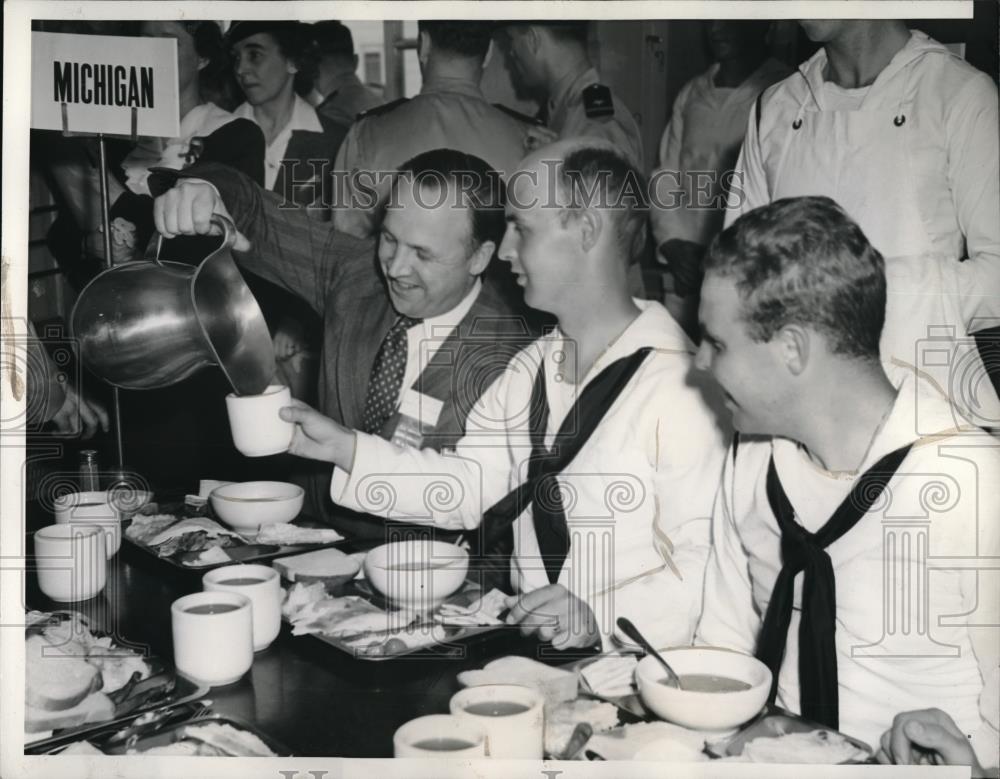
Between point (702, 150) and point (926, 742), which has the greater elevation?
point (702, 150)

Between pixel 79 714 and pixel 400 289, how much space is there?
27.8 inches

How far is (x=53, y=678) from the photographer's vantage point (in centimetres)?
139

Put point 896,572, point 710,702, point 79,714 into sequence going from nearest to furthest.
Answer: point 710,702 → point 79,714 → point 896,572

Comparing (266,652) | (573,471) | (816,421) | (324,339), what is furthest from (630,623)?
(324,339)

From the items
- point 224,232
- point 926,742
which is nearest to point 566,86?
point 224,232

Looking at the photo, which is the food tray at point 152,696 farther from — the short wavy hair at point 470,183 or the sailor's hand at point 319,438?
the short wavy hair at point 470,183

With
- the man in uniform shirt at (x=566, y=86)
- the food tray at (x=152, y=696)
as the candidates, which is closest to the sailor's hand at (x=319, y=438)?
the food tray at (x=152, y=696)

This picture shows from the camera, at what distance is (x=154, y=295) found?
1.54 metres

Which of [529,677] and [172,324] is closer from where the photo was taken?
[529,677]

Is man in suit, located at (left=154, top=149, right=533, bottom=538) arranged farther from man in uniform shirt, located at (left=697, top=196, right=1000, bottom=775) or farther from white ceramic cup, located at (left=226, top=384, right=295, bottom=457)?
man in uniform shirt, located at (left=697, top=196, right=1000, bottom=775)

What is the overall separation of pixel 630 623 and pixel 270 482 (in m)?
0.56

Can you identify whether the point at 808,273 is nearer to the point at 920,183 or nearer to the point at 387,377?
the point at 920,183

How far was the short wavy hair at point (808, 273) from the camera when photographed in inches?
51.4

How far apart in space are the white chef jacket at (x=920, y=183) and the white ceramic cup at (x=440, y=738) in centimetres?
72
